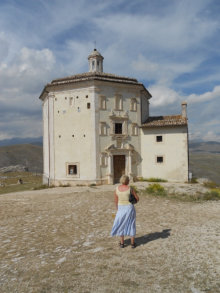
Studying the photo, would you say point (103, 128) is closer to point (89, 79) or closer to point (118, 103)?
point (118, 103)

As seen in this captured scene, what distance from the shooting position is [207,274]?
4.11 metres

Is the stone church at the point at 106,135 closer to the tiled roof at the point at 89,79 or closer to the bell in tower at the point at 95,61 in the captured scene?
the tiled roof at the point at 89,79

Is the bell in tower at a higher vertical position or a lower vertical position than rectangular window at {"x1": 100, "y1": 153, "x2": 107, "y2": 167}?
higher

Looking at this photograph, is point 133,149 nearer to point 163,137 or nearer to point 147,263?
point 163,137

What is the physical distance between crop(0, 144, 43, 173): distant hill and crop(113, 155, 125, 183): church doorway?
5892 cm

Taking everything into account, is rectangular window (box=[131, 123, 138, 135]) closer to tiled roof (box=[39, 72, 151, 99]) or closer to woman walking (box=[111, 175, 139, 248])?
tiled roof (box=[39, 72, 151, 99])

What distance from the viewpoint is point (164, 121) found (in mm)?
21578

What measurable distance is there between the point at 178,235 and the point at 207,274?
219 centimetres

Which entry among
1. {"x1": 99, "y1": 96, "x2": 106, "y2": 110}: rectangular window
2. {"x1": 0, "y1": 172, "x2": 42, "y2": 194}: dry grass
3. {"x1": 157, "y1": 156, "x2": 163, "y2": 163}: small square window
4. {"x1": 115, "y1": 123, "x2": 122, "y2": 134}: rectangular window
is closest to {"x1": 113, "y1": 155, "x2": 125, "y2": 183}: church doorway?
{"x1": 115, "y1": 123, "x2": 122, "y2": 134}: rectangular window

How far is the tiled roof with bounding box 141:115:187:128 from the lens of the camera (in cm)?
2042

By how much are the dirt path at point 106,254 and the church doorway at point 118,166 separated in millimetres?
11085

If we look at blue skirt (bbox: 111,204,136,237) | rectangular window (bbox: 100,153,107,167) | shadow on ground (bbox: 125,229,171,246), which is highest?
rectangular window (bbox: 100,153,107,167)

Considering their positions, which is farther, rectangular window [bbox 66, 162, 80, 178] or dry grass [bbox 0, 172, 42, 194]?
dry grass [bbox 0, 172, 42, 194]

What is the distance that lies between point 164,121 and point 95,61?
9.92 m
